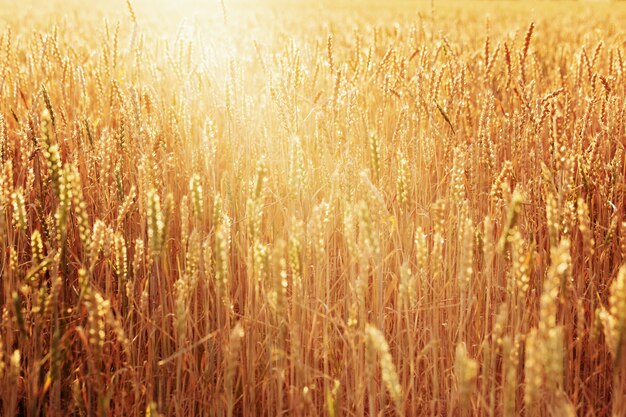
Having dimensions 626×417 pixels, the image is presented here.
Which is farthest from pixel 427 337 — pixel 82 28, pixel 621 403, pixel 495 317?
pixel 82 28

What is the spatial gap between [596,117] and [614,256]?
1.12m

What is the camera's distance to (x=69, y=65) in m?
2.23

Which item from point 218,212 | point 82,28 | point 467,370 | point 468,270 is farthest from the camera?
point 82,28

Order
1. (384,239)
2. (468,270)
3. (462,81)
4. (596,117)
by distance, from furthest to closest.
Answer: (596,117), (462,81), (384,239), (468,270)

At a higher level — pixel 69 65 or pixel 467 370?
pixel 69 65

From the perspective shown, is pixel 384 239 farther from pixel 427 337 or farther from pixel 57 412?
pixel 57 412

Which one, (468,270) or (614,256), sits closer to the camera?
(468,270)

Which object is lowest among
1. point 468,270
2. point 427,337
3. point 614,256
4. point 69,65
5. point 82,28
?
point 427,337

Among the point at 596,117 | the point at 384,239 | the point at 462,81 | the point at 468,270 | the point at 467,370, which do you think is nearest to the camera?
the point at 467,370

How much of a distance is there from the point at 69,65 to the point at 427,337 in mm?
1472

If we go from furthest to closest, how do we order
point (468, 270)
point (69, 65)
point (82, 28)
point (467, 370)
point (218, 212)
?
point (82, 28)
point (69, 65)
point (218, 212)
point (468, 270)
point (467, 370)

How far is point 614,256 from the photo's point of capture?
1677mm

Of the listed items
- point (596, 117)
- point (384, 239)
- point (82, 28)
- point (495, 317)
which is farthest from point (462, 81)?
point (82, 28)

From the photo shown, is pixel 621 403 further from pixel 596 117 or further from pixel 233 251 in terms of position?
pixel 596 117
